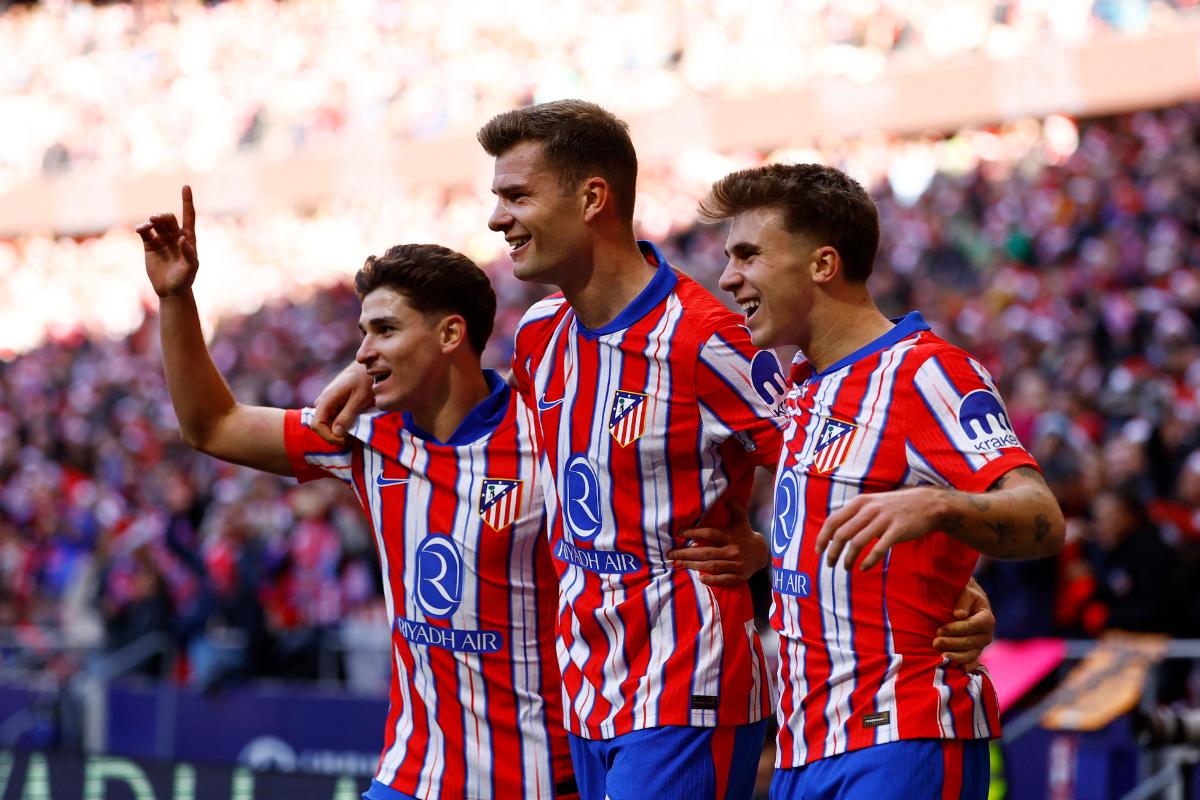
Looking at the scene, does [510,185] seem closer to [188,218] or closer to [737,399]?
[737,399]

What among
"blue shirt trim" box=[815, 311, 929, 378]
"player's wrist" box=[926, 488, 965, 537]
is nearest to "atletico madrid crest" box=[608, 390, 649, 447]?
"blue shirt trim" box=[815, 311, 929, 378]

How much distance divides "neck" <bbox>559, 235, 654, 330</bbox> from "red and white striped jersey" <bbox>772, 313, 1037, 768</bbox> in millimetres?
656

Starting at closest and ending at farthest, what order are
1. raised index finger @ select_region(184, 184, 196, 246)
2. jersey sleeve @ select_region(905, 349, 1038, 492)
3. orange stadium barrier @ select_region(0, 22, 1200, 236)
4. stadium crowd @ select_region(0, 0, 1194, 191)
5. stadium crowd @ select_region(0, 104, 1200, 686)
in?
jersey sleeve @ select_region(905, 349, 1038, 492)
raised index finger @ select_region(184, 184, 196, 246)
stadium crowd @ select_region(0, 104, 1200, 686)
orange stadium barrier @ select_region(0, 22, 1200, 236)
stadium crowd @ select_region(0, 0, 1194, 191)

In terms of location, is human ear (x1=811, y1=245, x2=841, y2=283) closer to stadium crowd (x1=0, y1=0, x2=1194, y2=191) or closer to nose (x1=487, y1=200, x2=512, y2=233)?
nose (x1=487, y1=200, x2=512, y2=233)

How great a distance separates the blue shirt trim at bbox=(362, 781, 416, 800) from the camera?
3.90 metres

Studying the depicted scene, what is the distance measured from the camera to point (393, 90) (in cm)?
2864

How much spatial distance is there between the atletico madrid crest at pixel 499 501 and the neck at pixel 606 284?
19.4 inches

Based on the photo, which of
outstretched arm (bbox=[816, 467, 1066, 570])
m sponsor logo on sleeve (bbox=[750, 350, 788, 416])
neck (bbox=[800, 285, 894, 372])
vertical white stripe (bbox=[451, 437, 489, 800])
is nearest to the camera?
outstretched arm (bbox=[816, 467, 1066, 570])

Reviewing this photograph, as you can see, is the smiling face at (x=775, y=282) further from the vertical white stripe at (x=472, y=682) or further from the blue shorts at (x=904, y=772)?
the vertical white stripe at (x=472, y=682)

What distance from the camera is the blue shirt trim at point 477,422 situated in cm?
406

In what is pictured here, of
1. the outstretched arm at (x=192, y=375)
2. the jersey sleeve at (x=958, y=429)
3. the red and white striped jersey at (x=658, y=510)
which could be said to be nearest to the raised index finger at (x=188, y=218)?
the outstretched arm at (x=192, y=375)

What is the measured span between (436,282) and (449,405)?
12.3 inches

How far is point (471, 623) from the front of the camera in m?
A: 3.90

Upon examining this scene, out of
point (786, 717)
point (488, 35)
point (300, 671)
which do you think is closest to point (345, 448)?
point (786, 717)
